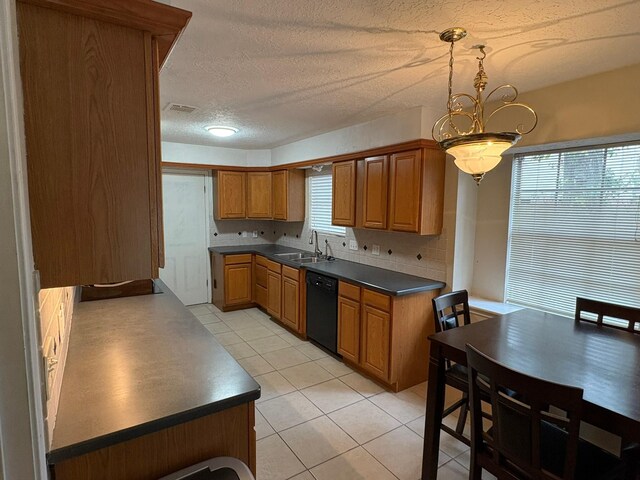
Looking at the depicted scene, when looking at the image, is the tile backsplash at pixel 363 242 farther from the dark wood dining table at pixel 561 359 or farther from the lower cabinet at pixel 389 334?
the dark wood dining table at pixel 561 359

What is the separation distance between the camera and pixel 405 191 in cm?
319

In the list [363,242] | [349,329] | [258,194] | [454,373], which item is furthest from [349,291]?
[258,194]

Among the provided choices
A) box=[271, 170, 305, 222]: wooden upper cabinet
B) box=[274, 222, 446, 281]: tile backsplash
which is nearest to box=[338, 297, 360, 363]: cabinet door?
box=[274, 222, 446, 281]: tile backsplash

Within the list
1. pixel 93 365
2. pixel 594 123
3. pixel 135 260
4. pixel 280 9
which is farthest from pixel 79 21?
pixel 594 123

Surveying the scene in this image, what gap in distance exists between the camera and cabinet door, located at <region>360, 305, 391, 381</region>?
3.05 m

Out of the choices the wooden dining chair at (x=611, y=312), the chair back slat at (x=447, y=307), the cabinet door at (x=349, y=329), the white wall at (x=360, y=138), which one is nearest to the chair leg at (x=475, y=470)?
the chair back slat at (x=447, y=307)

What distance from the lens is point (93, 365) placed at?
5.25 feet

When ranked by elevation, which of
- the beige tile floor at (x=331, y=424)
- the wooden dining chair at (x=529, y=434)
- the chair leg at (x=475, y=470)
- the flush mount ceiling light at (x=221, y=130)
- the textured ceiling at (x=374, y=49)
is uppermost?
the textured ceiling at (x=374, y=49)

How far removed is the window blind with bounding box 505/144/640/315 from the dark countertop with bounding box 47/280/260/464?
2633 millimetres

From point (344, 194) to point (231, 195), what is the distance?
2.15 m

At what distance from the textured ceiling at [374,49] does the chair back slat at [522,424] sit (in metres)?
1.53

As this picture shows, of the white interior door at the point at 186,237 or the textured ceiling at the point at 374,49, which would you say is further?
the white interior door at the point at 186,237

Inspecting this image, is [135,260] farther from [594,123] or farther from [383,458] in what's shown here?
[594,123]

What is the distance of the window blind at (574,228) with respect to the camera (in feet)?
8.05
